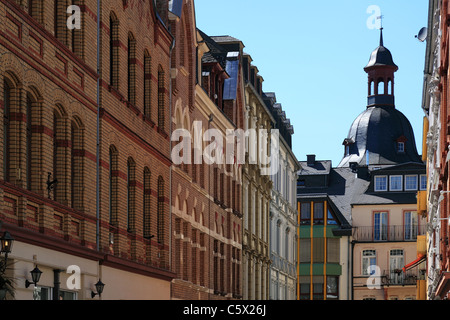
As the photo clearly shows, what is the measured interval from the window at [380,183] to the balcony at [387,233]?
3.44 m

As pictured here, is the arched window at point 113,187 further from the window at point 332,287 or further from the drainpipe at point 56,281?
the window at point 332,287

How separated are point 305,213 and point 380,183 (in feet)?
24.1

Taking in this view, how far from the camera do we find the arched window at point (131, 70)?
29.1 m

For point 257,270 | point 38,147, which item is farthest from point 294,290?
point 38,147

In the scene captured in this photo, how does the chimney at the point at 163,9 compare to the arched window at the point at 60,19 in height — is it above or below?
above

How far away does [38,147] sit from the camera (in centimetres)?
2070

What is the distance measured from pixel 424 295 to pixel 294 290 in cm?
862

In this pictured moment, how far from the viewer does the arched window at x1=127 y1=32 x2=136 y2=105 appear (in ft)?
A: 95.5

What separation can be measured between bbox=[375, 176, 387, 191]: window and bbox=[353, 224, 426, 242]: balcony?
344 centimetres

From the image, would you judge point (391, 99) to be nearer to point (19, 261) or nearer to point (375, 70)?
point (375, 70)

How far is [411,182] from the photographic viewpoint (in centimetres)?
8394

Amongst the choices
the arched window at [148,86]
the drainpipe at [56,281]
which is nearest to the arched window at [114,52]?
the arched window at [148,86]

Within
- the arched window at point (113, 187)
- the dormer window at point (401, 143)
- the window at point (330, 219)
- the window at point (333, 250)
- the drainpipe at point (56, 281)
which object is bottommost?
the drainpipe at point (56, 281)

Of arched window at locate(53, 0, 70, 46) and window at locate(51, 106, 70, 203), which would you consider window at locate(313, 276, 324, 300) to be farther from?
arched window at locate(53, 0, 70, 46)
